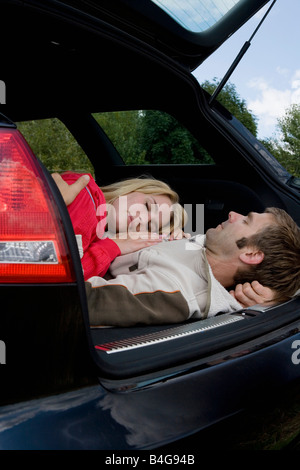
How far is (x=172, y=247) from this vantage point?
1890 mm

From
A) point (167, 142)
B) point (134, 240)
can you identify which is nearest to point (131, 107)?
point (167, 142)

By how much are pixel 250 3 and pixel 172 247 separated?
1008 mm

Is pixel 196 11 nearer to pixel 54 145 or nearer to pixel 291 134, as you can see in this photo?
pixel 54 145

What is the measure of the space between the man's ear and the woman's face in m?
0.72

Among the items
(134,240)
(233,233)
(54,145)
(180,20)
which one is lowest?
(134,240)

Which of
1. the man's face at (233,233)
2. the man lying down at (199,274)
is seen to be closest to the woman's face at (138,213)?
the man lying down at (199,274)

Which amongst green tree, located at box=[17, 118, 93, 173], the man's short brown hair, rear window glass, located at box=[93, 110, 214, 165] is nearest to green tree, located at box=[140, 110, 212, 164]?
rear window glass, located at box=[93, 110, 214, 165]

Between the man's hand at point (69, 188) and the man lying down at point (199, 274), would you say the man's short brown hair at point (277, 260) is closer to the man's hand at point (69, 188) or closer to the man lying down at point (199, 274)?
the man lying down at point (199, 274)

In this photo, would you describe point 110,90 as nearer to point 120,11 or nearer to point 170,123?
point 170,123

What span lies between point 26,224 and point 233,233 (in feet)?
3.63

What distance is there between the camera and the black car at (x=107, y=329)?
829mm

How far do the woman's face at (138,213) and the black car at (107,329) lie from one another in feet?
1.40

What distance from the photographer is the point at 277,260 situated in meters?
Answer: 1.70
